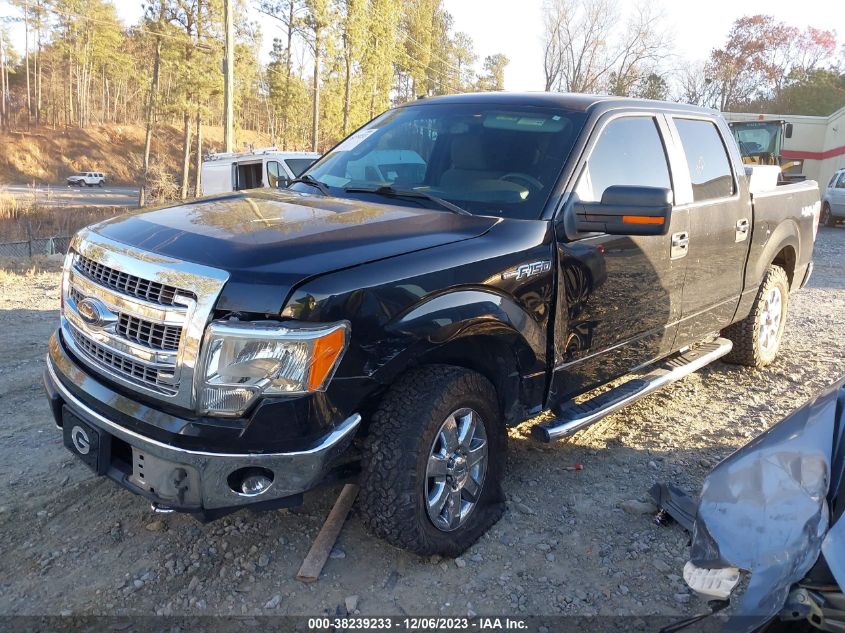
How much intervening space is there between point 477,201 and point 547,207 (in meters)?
0.35

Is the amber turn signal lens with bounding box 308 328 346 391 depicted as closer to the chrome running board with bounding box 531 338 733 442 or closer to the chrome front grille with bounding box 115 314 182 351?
the chrome front grille with bounding box 115 314 182 351

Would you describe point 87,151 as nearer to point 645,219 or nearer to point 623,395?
point 623,395

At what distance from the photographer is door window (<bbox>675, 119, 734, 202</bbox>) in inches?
171

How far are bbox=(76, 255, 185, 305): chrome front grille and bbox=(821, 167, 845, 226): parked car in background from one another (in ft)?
72.0

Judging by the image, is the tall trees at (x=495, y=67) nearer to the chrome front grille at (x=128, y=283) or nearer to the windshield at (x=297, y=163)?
the windshield at (x=297, y=163)

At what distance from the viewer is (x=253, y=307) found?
2.33m

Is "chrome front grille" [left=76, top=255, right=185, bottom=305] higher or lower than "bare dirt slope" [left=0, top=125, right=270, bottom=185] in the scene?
lower

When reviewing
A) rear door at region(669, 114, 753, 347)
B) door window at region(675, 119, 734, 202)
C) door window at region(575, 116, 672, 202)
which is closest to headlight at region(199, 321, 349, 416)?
door window at region(575, 116, 672, 202)

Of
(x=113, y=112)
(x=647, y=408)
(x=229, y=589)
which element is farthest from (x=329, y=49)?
(x=113, y=112)

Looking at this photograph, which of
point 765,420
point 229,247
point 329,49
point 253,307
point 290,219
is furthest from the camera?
point 329,49

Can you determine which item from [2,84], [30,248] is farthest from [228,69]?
[2,84]

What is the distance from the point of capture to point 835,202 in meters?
20.1

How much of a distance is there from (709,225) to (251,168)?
46.5 ft

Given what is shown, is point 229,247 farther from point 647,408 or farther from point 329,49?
point 329,49
